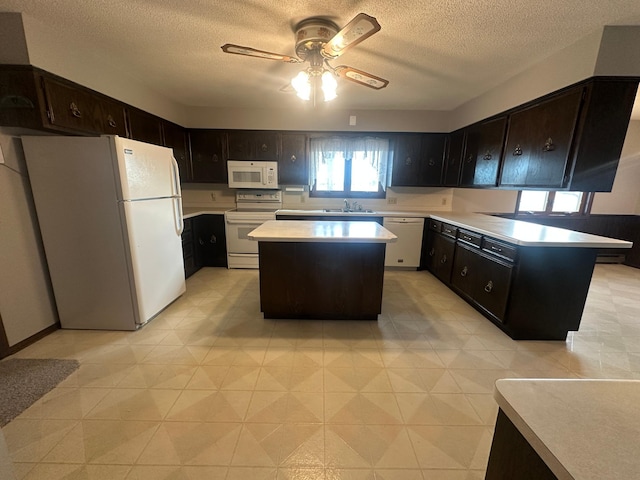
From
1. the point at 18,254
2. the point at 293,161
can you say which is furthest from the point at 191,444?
the point at 293,161

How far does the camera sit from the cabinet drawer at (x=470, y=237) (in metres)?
2.78

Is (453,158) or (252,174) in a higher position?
(453,158)

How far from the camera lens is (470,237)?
9.62 ft

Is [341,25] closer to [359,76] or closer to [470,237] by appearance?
[359,76]

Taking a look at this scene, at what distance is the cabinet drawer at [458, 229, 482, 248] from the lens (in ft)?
9.14

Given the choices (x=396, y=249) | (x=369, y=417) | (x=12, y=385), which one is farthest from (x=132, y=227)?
(x=396, y=249)

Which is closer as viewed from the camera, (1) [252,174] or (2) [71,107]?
(2) [71,107]

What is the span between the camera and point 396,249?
13.3 ft

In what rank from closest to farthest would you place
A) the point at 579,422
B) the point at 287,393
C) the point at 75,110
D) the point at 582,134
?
the point at 579,422, the point at 287,393, the point at 582,134, the point at 75,110

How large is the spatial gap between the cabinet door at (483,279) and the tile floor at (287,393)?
0.66 feet

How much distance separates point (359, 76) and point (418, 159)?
2414mm

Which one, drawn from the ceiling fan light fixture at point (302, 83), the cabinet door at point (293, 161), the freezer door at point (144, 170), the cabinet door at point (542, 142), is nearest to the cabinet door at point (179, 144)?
the freezer door at point (144, 170)

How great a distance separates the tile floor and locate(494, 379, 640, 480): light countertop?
3.11ft

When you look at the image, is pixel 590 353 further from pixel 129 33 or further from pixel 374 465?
pixel 129 33
